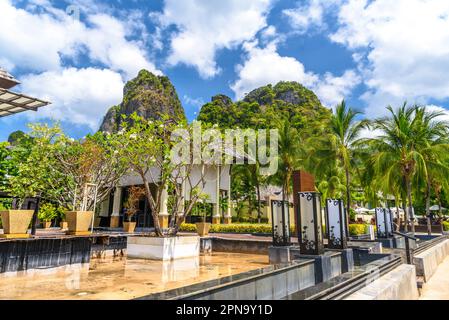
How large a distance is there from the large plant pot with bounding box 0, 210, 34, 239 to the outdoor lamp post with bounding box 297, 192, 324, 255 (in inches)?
234

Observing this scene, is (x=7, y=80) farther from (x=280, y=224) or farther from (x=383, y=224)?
(x=383, y=224)

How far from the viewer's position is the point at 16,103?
9.79 meters

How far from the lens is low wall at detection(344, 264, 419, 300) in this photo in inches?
146

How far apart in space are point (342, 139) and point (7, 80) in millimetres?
16638

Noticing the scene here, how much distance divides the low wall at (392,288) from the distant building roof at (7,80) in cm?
1357

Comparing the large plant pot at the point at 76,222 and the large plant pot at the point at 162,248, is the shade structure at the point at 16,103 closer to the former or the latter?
the large plant pot at the point at 76,222

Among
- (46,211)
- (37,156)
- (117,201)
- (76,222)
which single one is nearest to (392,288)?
(76,222)

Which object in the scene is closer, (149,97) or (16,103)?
(16,103)

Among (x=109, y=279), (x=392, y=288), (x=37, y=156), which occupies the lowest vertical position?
(x=109, y=279)

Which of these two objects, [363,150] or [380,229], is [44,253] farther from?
[363,150]
